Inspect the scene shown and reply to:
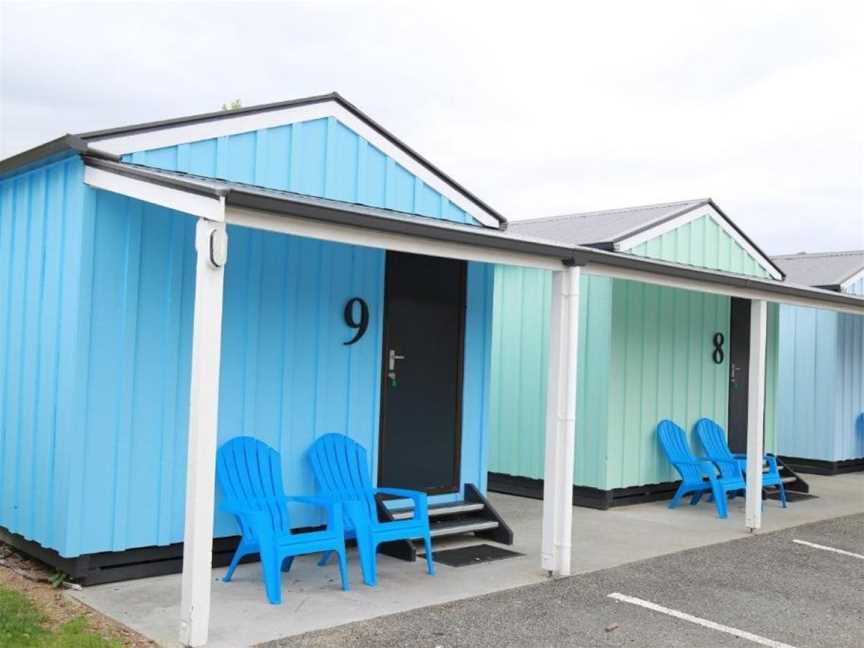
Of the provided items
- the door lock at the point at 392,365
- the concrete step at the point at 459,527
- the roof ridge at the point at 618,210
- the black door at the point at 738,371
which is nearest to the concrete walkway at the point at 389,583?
the concrete step at the point at 459,527

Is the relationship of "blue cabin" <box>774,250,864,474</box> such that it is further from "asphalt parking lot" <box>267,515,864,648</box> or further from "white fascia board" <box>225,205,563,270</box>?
"white fascia board" <box>225,205,563,270</box>

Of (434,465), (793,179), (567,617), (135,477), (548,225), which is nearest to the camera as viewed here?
(567,617)

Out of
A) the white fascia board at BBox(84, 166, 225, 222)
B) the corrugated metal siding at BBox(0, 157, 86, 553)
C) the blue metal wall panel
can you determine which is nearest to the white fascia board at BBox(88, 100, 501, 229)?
the white fascia board at BBox(84, 166, 225, 222)

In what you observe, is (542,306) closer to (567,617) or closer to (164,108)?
(567,617)

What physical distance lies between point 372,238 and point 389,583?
6.72ft

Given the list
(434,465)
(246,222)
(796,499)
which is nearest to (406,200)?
(434,465)

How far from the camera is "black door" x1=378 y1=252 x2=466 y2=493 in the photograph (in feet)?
20.9

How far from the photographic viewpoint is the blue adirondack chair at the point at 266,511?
186 inches

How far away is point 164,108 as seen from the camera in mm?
25672

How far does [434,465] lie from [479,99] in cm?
1483

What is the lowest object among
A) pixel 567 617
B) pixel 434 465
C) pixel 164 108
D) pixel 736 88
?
pixel 567 617

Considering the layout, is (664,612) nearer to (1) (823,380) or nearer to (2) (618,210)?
(2) (618,210)

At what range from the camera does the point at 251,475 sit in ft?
17.7

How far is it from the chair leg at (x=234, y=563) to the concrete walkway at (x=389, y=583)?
0.05 meters
